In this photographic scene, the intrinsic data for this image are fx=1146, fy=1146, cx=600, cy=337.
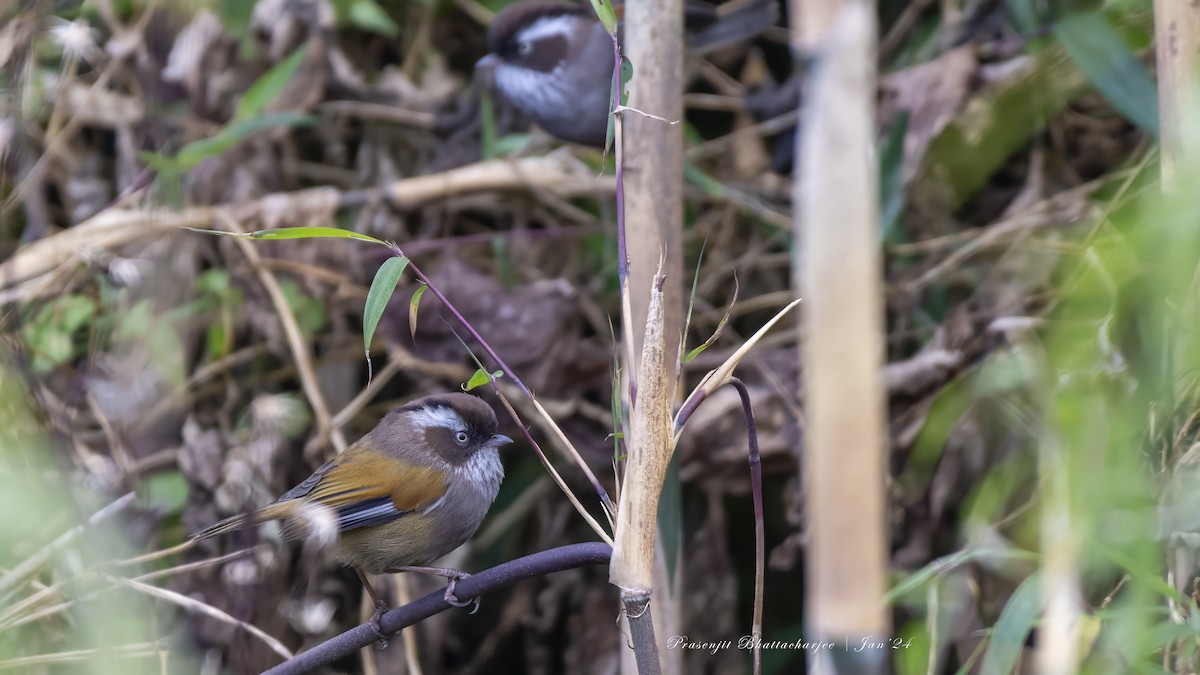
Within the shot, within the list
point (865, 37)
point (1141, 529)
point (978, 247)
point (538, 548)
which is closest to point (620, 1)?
point (978, 247)

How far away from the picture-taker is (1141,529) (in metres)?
1.93

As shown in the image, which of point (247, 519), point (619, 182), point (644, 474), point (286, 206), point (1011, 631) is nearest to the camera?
point (644, 474)

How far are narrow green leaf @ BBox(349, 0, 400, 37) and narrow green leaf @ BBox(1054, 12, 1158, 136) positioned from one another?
235cm

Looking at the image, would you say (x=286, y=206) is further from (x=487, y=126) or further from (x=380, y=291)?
(x=380, y=291)

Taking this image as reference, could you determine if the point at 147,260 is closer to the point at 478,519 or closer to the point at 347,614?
the point at 347,614

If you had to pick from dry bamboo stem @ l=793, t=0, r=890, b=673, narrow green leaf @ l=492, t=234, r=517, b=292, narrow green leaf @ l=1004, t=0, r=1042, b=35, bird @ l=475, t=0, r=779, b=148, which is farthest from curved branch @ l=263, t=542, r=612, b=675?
narrow green leaf @ l=1004, t=0, r=1042, b=35

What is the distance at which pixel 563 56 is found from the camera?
190 inches

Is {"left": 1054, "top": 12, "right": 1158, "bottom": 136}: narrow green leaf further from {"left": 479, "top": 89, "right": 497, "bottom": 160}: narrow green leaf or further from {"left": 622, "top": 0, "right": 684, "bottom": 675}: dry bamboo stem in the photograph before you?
{"left": 479, "top": 89, "right": 497, "bottom": 160}: narrow green leaf

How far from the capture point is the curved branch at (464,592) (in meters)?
1.85

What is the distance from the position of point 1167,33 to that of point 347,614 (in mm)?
2875

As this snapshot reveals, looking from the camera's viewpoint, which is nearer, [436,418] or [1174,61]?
[1174,61]

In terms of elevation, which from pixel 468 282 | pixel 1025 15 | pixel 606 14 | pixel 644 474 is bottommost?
pixel 644 474

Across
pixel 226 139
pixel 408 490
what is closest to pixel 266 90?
pixel 226 139

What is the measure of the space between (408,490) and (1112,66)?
240 centimetres
